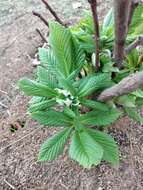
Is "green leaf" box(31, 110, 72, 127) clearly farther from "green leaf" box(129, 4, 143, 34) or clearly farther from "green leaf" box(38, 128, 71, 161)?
"green leaf" box(129, 4, 143, 34)

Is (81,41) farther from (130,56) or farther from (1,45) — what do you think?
(1,45)

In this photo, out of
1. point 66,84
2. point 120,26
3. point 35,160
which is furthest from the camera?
point 35,160

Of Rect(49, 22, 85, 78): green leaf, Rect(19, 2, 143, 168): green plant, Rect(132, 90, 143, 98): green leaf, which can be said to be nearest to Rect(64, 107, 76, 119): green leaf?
Rect(19, 2, 143, 168): green plant

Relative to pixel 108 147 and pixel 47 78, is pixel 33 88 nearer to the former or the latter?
pixel 47 78

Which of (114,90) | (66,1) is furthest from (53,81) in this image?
(66,1)

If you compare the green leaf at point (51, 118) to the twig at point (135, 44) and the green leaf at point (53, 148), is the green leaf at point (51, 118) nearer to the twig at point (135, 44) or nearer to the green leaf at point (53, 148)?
the green leaf at point (53, 148)

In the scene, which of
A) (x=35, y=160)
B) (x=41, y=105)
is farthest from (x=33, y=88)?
(x=35, y=160)
